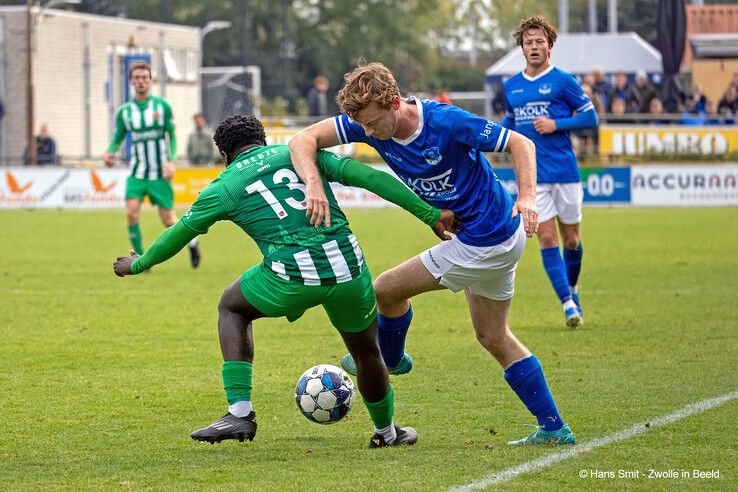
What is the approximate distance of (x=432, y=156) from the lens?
597 cm

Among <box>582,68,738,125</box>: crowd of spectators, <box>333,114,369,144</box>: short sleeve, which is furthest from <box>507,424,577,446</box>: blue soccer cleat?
<box>582,68,738,125</box>: crowd of spectators

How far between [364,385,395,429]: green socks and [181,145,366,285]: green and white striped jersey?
619mm

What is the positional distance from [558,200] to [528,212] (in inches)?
200

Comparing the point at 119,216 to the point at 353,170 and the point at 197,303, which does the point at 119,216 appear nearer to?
the point at 197,303

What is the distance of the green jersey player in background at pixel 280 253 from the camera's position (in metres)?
5.87

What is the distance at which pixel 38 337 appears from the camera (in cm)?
1024

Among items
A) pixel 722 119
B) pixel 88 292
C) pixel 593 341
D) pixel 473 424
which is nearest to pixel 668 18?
pixel 722 119

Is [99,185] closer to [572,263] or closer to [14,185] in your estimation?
[14,185]

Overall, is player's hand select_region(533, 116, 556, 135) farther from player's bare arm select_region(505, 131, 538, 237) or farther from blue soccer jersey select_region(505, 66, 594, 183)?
player's bare arm select_region(505, 131, 538, 237)

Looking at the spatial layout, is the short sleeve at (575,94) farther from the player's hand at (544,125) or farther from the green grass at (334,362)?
the green grass at (334,362)

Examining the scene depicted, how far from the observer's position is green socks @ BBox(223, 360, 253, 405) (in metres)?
6.05

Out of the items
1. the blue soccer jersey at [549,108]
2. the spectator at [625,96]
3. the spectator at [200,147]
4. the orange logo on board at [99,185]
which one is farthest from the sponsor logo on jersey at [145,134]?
the spectator at [200,147]

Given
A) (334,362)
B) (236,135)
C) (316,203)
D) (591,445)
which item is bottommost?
(334,362)

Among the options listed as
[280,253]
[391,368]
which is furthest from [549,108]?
[280,253]
